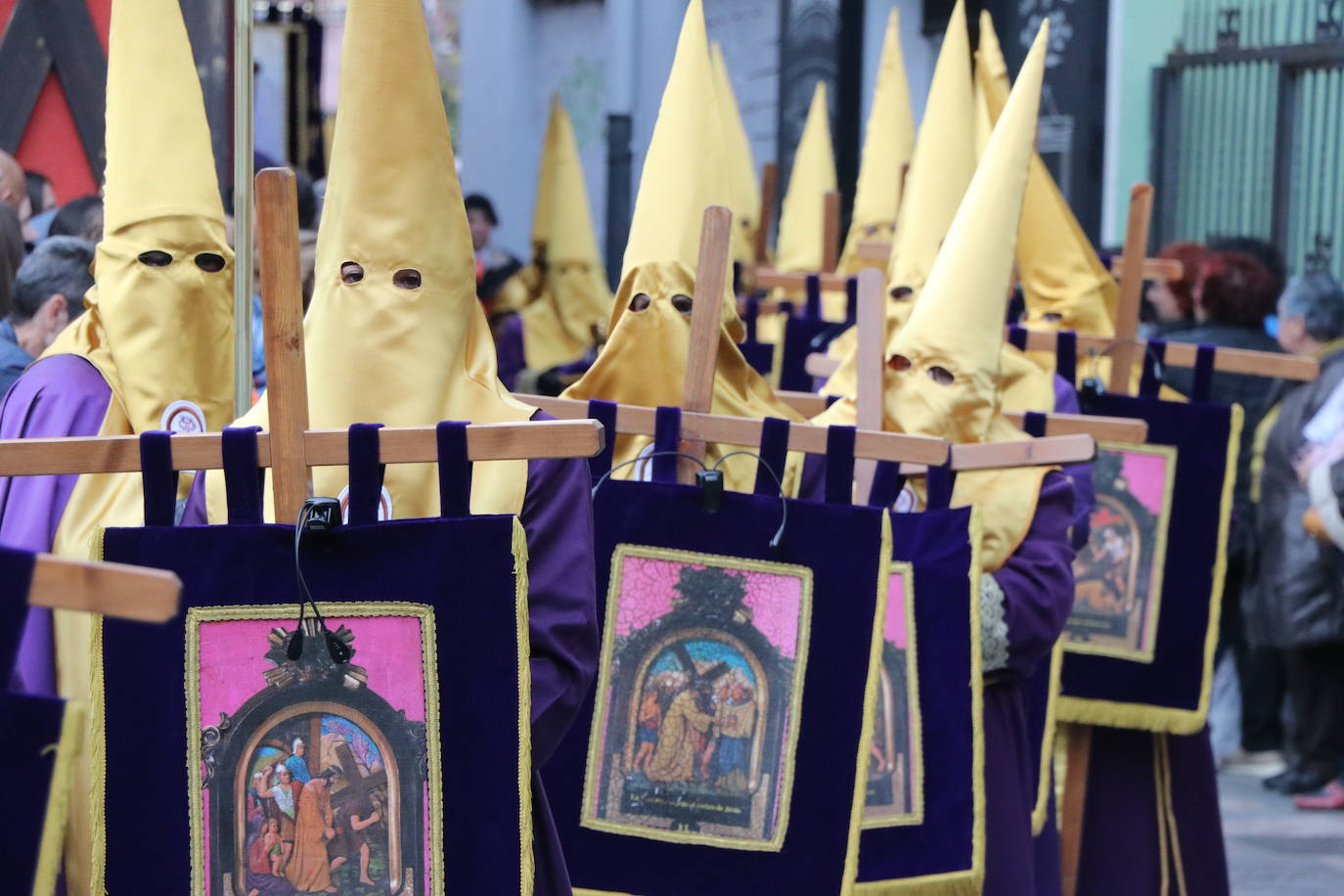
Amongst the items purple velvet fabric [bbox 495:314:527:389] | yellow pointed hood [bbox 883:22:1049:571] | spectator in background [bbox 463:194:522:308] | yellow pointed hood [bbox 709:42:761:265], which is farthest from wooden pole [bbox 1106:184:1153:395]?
spectator in background [bbox 463:194:522:308]

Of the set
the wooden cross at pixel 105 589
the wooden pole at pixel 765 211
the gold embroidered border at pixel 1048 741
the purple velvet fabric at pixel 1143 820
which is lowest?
the purple velvet fabric at pixel 1143 820

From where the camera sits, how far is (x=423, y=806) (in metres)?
2.47

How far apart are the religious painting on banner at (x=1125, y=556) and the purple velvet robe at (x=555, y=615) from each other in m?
2.54

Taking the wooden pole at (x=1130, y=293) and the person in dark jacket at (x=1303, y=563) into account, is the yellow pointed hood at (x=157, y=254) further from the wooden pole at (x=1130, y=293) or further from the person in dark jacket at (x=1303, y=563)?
the person in dark jacket at (x=1303, y=563)

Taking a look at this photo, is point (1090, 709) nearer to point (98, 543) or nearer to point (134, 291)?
point (134, 291)

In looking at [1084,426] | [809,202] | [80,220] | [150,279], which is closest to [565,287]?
[809,202]

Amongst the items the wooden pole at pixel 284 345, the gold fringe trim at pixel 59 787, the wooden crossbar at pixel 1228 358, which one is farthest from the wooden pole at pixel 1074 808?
the gold fringe trim at pixel 59 787

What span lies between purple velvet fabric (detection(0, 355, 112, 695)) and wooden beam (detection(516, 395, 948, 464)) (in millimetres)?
791

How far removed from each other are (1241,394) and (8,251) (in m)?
4.50

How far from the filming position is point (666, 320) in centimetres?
392

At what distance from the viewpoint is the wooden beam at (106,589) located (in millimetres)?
1756

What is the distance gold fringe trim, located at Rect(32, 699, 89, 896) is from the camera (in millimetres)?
1927

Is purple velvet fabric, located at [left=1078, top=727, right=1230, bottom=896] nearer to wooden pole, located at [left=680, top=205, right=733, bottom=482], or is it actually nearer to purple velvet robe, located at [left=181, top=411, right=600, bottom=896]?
wooden pole, located at [left=680, top=205, right=733, bottom=482]

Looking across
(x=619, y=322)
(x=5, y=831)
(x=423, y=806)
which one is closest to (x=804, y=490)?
(x=619, y=322)
